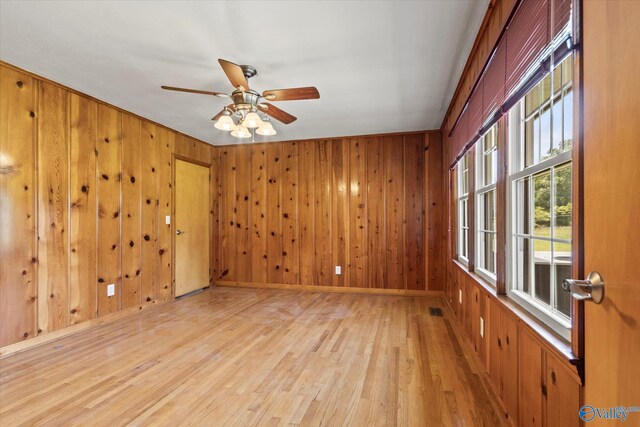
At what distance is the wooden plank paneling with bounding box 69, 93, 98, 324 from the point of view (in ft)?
10.0

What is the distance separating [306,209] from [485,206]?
2879 millimetres

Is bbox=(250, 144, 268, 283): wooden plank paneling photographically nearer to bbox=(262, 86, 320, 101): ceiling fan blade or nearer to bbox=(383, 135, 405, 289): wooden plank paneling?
bbox=(383, 135, 405, 289): wooden plank paneling

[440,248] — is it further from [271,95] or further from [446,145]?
[271,95]

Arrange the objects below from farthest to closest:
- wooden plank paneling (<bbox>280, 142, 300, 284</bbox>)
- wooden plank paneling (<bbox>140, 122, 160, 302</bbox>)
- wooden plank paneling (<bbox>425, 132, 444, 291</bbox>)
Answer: wooden plank paneling (<bbox>280, 142, 300, 284</bbox>) < wooden plank paneling (<bbox>425, 132, 444, 291</bbox>) < wooden plank paneling (<bbox>140, 122, 160, 302</bbox>)

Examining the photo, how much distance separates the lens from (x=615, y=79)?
2.56 ft

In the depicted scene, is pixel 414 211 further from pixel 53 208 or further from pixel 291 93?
pixel 53 208

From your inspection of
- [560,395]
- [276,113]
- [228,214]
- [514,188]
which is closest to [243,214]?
[228,214]

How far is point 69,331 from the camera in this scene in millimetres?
2980

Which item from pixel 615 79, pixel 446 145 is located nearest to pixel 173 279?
pixel 446 145

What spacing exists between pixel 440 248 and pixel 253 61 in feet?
11.6

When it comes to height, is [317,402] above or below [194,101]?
below

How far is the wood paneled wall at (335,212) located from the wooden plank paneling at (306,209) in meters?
0.02

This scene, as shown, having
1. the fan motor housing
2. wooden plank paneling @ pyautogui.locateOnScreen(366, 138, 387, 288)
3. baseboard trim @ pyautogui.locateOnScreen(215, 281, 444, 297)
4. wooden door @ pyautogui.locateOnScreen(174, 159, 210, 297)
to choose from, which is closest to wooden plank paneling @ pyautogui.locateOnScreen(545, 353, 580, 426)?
the fan motor housing

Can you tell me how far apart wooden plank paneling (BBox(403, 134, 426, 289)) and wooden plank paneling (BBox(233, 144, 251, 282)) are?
8.60ft
